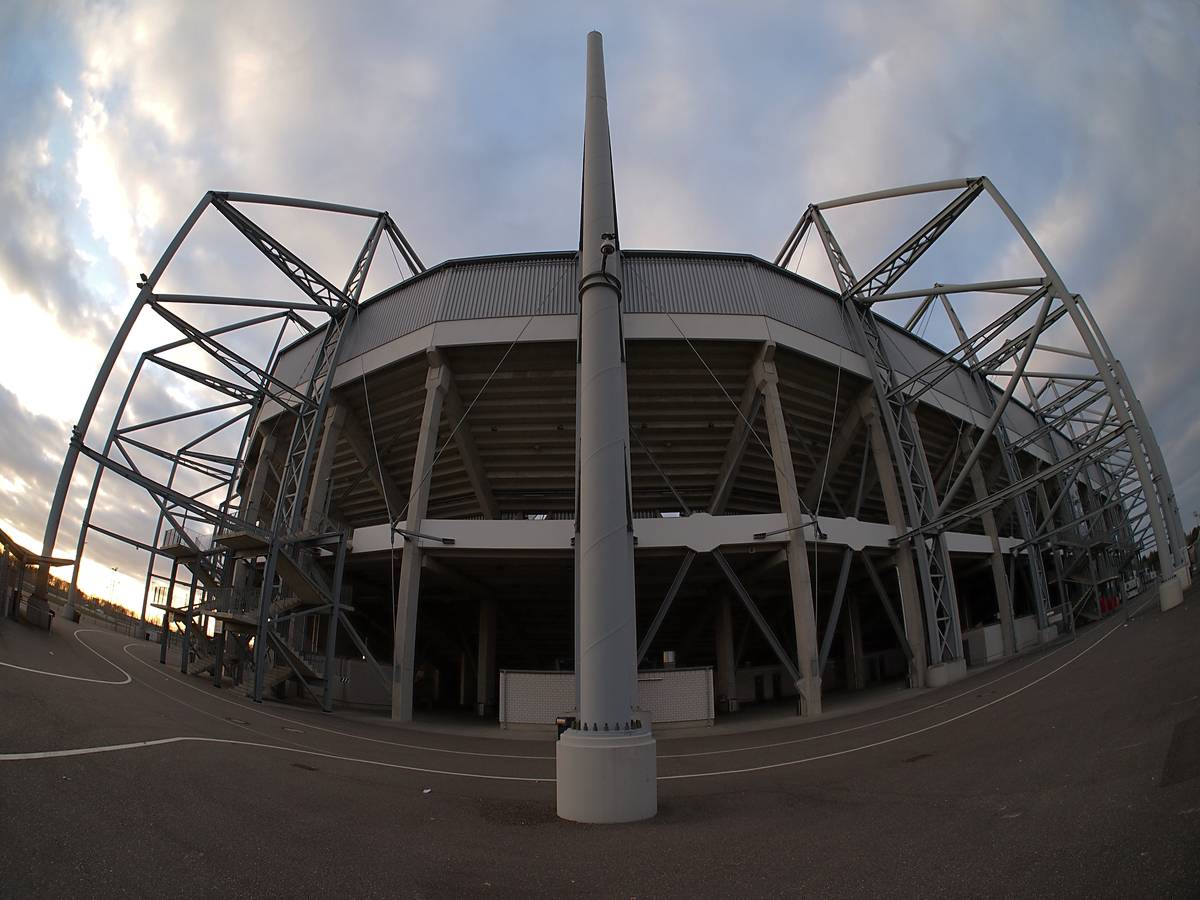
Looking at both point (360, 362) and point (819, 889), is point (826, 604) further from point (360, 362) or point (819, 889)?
point (819, 889)

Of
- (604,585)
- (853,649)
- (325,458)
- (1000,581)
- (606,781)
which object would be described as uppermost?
(325,458)

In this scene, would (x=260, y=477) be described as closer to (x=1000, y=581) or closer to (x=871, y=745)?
(x=871, y=745)

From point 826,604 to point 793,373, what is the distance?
1380cm

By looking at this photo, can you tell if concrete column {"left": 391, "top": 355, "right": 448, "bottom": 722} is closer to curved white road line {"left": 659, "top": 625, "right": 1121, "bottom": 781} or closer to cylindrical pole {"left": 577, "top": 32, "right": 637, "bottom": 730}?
curved white road line {"left": 659, "top": 625, "right": 1121, "bottom": 781}

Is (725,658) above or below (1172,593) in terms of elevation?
below

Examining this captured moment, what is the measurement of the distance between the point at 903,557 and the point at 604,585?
54.6ft

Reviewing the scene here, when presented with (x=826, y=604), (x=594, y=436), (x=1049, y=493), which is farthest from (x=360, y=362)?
(x=1049, y=493)

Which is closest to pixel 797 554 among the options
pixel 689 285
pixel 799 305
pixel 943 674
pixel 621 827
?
pixel 943 674

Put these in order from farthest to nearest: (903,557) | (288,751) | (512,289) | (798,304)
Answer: (798,304)
(903,557)
(512,289)
(288,751)

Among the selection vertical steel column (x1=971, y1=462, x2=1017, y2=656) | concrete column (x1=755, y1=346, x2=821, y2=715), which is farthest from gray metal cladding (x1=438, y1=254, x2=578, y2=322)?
vertical steel column (x1=971, y1=462, x2=1017, y2=656)

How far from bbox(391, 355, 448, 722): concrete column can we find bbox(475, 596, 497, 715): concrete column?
17.4 ft

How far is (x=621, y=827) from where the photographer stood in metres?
5.18

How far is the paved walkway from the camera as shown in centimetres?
345

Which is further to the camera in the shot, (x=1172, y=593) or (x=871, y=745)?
(x=1172, y=593)
